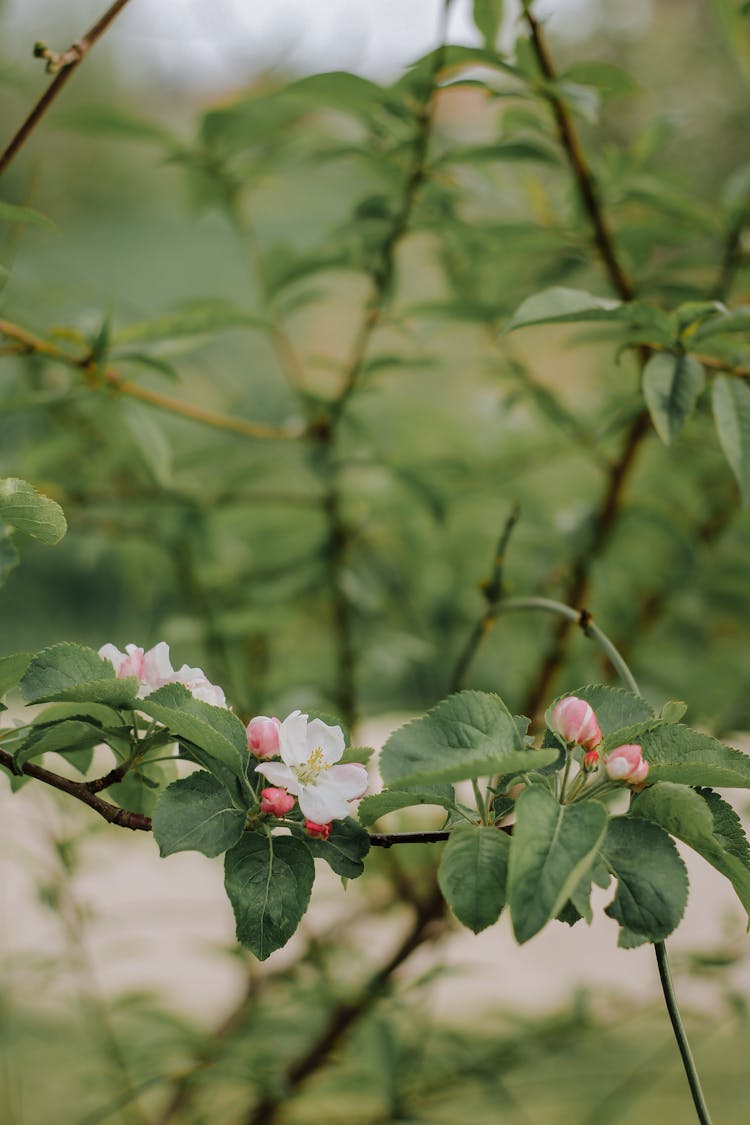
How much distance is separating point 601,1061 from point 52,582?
7.71ft

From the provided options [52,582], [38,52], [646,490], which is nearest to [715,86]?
[52,582]

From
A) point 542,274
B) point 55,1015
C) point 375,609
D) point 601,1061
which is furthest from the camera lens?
point 55,1015

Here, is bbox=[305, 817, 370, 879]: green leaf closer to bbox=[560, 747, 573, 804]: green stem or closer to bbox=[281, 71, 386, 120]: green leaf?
bbox=[560, 747, 573, 804]: green stem

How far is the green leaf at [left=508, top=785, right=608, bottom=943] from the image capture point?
0.71 feet

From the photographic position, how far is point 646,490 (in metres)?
0.93

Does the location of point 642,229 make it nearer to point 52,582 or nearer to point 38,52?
point 38,52

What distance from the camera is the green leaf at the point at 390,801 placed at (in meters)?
0.25

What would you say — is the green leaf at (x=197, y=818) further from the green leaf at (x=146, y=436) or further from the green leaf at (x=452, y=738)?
the green leaf at (x=146, y=436)

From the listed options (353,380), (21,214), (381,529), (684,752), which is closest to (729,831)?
(684,752)

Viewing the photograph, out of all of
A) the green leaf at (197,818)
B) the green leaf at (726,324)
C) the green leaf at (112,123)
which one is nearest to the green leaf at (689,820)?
the green leaf at (197,818)

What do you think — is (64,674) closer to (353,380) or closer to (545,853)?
(545,853)

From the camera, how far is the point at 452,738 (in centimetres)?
26

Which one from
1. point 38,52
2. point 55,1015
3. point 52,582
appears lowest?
point 52,582

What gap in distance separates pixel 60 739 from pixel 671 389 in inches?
10.5
